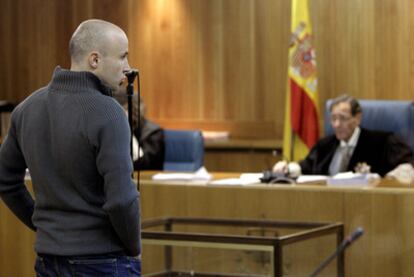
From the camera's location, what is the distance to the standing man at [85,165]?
226 centimetres

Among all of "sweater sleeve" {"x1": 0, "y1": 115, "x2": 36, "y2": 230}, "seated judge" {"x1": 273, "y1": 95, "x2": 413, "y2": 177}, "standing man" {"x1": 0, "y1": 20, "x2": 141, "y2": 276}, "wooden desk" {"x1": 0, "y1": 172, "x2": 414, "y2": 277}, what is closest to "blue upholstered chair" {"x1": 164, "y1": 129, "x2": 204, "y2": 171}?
"seated judge" {"x1": 273, "y1": 95, "x2": 413, "y2": 177}

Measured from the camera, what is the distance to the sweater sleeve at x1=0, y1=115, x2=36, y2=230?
250cm

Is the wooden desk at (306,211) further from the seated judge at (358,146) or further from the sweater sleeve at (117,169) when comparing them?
the sweater sleeve at (117,169)

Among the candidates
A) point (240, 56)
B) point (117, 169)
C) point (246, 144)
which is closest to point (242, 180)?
point (246, 144)

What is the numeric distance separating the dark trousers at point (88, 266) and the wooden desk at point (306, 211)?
1.36 m

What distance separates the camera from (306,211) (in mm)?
4340

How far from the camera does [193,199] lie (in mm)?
4609

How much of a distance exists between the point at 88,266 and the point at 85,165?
9.4 inches

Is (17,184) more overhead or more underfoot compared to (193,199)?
more overhead

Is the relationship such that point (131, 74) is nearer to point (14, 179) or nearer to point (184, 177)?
point (14, 179)

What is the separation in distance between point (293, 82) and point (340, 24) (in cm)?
62

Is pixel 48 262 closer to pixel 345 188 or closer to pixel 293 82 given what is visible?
pixel 345 188

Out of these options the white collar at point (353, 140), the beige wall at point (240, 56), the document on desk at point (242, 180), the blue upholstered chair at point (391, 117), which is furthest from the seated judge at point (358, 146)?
the beige wall at point (240, 56)

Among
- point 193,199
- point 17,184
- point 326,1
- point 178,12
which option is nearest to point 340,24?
point 326,1
